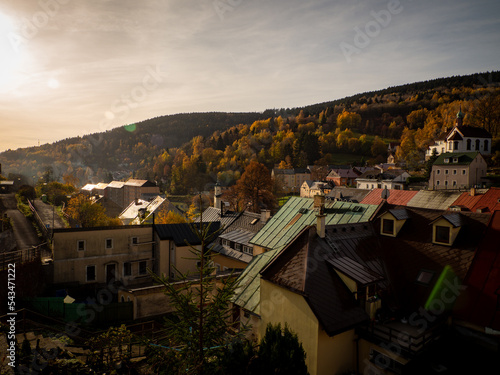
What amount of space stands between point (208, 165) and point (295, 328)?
125 meters

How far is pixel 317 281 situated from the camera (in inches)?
490

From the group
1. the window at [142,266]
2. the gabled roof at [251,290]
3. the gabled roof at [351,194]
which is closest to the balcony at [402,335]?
the gabled roof at [251,290]

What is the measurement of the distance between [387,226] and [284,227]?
8102 mm

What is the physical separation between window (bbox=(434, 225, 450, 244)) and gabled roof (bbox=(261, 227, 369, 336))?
5.21 m

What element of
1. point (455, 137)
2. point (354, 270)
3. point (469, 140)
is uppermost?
point (455, 137)

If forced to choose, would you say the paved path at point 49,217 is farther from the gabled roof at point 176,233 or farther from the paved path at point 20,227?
the gabled roof at point 176,233

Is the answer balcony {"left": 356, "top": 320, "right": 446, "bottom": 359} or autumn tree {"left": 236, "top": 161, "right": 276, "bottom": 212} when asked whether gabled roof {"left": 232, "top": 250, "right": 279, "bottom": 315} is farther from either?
autumn tree {"left": 236, "top": 161, "right": 276, "bottom": 212}

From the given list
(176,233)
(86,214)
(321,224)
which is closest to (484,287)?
(321,224)

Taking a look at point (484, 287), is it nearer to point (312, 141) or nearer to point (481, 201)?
point (481, 201)

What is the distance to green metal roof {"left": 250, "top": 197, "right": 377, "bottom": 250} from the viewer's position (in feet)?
66.2

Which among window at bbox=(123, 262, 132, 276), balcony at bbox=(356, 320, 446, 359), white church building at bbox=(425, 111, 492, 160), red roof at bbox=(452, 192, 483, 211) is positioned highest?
white church building at bbox=(425, 111, 492, 160)

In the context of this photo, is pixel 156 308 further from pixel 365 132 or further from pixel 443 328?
pixel 365 132

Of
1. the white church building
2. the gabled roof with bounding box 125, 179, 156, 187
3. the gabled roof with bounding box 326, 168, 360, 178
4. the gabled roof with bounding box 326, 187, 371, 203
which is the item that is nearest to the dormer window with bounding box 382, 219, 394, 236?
the gabled roof with bounding box 326, 187, 371, 203

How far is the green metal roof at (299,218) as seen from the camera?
2017cm
